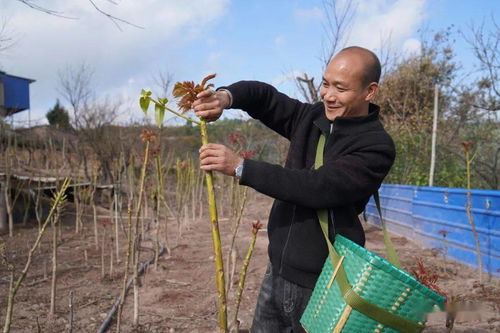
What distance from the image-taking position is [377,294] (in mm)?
1178

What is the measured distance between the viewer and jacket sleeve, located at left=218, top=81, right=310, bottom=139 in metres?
1.76

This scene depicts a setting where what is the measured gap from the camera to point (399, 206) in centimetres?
754

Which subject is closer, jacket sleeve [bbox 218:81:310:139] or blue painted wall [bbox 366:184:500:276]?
jacket sleeve [bbox 218:81:310:139]

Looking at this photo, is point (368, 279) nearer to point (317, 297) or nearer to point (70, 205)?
point (317, 297)

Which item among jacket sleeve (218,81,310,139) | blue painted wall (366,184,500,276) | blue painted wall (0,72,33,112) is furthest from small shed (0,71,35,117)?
jacket sleeve (218,81,310,139)

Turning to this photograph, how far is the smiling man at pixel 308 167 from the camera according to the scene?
1334mm

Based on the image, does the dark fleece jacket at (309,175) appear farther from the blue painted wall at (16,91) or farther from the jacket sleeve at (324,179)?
the blue painted wall at (16,91)

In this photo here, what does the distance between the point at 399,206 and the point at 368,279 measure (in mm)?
6782

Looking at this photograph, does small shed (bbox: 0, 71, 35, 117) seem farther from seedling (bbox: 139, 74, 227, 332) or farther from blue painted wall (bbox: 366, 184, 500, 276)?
seedling (bbox: 139, 74, 227, 332)

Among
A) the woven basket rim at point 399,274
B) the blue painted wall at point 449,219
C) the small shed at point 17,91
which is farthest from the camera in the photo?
the small shed at point 17,91

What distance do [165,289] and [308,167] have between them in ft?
10.8

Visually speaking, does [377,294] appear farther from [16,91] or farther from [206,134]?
[16,91]

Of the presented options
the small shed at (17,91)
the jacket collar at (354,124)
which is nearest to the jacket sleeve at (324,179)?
the jacket collar at (354,124)

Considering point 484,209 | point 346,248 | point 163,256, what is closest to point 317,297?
point 346,248
